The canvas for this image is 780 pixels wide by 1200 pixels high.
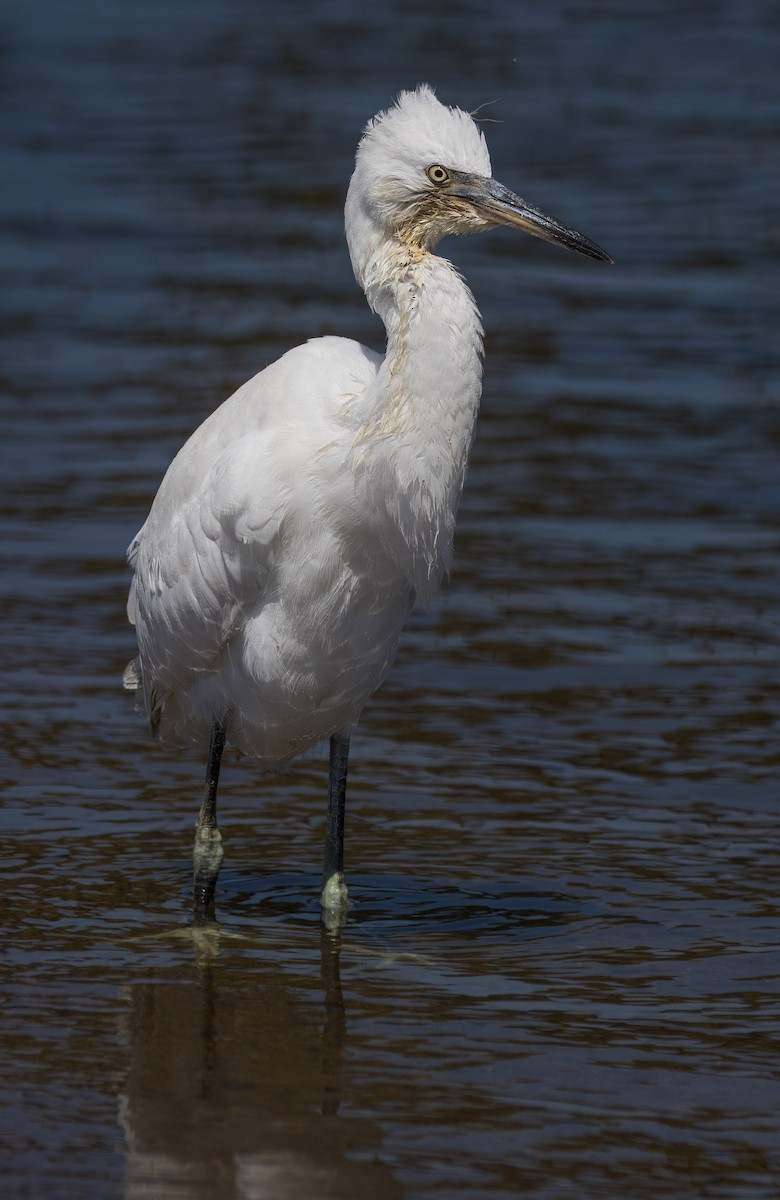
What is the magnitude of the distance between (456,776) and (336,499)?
1.94 metres

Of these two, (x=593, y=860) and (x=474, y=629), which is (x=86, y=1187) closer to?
(x=593, y=860)

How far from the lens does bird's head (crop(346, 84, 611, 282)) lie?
5910 mm

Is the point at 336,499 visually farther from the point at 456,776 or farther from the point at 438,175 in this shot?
the point at 456,776

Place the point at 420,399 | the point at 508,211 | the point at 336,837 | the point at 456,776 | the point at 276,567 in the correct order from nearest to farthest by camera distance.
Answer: the point at 420,399 < the point at 508,211 < the point at 276,567 < the point at 336,837 < the point at 456,776

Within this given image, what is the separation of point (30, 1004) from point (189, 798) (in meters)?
1.78

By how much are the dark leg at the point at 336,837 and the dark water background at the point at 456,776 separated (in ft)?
0.46

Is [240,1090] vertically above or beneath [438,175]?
beneath

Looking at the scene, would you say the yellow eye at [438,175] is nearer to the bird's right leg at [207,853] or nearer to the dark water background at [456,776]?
the bird's right leg at [207,853]

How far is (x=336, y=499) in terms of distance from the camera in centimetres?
612

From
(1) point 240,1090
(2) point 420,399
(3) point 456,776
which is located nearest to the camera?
(1) point 240,1090

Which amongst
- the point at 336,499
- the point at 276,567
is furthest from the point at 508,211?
the point at 276,567

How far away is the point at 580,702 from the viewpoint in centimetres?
844

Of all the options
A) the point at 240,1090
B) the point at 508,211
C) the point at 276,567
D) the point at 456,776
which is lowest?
the point at 240,1090

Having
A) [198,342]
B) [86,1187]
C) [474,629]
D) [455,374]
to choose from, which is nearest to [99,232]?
[198,342]
